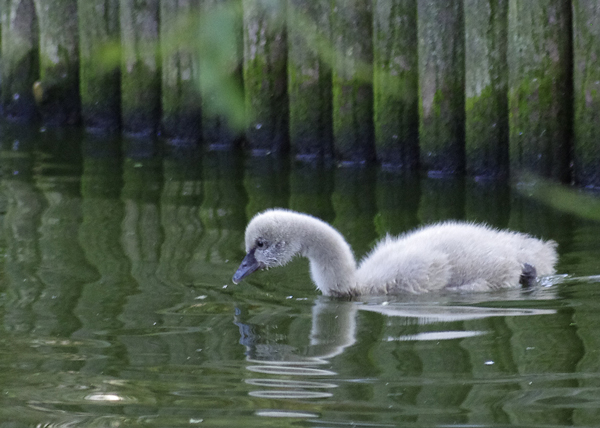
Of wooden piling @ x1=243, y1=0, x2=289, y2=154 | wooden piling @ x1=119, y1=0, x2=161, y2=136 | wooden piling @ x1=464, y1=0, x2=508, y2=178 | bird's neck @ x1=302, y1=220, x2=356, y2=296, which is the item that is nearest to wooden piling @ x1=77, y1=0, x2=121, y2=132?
wooden piling @ x1=119, y1=0, x2=161, y2=136

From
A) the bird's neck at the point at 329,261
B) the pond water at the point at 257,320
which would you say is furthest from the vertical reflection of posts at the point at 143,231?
the bird's neck at the point at 329,261

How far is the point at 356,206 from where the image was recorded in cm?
666

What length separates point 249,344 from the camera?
4.11 m

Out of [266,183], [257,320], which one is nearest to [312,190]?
[266,183]

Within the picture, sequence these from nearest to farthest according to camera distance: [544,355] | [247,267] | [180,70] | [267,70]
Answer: [544,355] → [247,267] → [267,70] → [180,70]

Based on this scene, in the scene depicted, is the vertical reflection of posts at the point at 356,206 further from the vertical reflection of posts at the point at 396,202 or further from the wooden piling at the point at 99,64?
the wooden piling at the point at 99,64

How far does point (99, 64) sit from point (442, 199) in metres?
3.65

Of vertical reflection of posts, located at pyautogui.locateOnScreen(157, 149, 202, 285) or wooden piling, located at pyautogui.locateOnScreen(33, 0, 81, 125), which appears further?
wooden piling, located at pyautogui.locateOnScreen(33, 0, 81, 125)

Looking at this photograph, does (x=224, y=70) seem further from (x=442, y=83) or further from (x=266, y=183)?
(x=442, y=83)

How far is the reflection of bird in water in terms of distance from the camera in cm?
508

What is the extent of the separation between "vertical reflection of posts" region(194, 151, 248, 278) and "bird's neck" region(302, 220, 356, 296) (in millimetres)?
428

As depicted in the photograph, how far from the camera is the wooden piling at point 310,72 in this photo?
771cm

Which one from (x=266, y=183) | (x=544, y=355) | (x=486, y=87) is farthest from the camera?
(x=266, y=183)

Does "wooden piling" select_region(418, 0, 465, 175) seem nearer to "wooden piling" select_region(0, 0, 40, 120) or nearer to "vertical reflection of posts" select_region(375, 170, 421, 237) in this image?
"vertical reflection of posts" select_region(375, 170, 421, 237)
